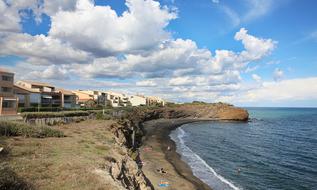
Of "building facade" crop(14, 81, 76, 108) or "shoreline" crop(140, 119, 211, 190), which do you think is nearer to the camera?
"shoreline" crop(140, 119, 211, 190)

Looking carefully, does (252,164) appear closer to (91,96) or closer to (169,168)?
(169,168)

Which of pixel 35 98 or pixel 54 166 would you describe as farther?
pixel 35 98

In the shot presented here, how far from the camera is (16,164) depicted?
13641 millimetres

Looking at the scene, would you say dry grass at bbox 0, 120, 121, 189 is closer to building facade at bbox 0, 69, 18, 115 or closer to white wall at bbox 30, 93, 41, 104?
building facade at bbox 0, 69, 18, 115

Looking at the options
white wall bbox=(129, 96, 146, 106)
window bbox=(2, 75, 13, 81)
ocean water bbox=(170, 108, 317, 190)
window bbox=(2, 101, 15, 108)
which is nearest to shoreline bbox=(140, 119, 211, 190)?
ocean water bbox=(170, 108, 317, 190)

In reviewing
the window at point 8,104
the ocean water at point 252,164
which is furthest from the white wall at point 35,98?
the ocean water at point 252,164

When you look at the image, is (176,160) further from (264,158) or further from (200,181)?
(264,158)

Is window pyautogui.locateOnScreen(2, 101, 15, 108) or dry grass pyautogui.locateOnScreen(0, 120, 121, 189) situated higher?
window pyautogui.locateOnScreen(2, 101, 15, 108)

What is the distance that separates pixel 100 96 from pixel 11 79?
80.7 m

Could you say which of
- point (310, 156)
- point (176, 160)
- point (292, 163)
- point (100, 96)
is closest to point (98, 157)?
point (176, 160)

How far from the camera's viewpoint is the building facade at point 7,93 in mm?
46553

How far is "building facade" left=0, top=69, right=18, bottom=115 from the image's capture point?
153 ft

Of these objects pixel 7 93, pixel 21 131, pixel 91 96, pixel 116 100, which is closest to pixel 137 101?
pixel 116 100

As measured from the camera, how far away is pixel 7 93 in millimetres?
52688
